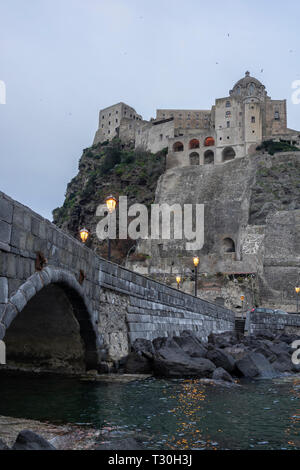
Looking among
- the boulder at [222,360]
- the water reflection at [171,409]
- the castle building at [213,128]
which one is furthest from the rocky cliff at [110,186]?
the water reflection at [171,409]

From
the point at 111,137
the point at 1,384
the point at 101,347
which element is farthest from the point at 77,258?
the point at 111,137

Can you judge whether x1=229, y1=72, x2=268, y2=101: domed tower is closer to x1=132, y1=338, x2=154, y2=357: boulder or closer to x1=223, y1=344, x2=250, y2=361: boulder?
x1=223, y1=344, x2=250, y2=361: boulder

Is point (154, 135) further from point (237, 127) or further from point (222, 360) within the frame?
point (222, 360)

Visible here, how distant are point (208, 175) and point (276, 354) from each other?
137ft

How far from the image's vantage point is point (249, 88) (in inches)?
2928

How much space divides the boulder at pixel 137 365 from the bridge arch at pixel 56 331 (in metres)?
1.11

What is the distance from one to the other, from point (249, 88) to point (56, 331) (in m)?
73.3

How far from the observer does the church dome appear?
243 ft

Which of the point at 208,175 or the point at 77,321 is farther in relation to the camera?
the point at 208,175

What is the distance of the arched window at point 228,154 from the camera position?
2437 inches

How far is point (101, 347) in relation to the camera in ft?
32.8
